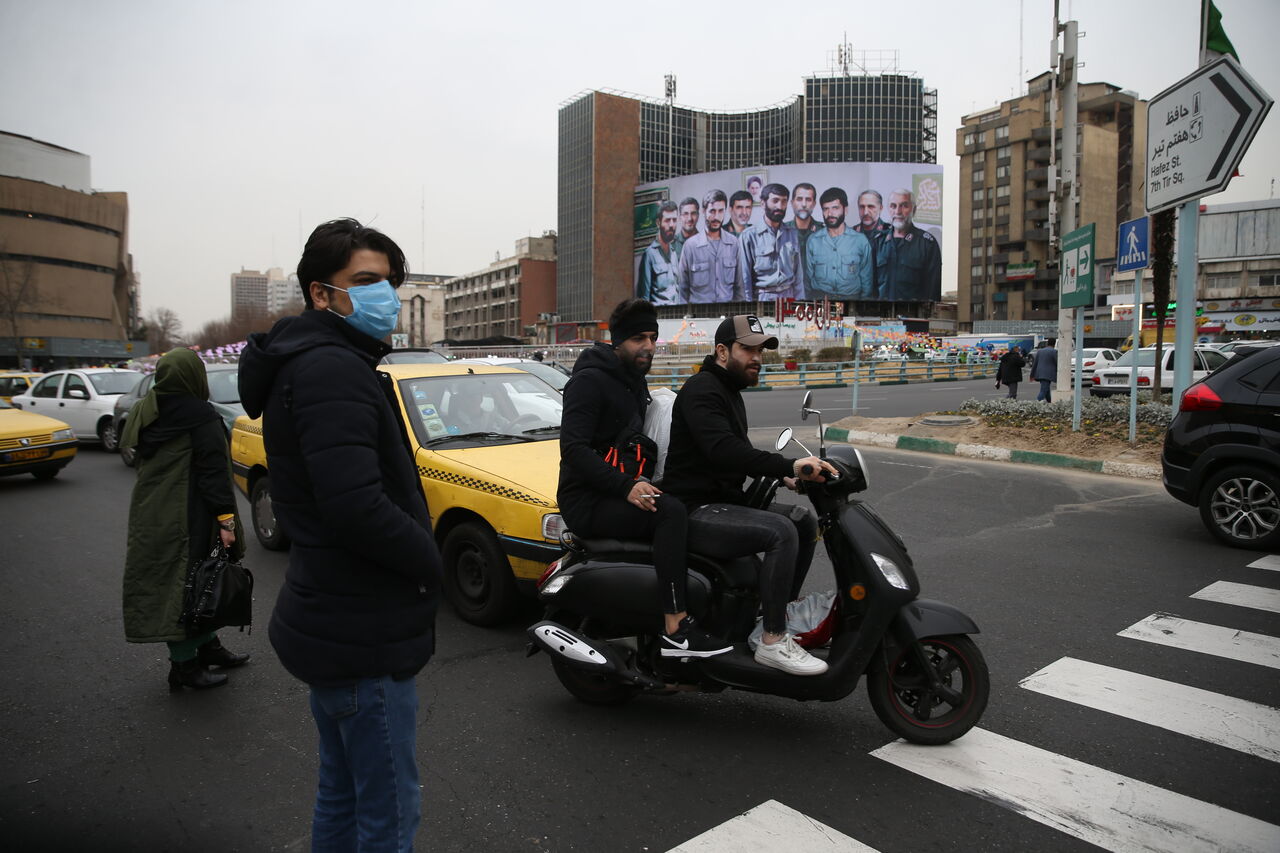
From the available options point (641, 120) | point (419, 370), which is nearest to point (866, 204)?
point (641, 120)

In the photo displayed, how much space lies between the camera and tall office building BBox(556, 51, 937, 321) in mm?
110688

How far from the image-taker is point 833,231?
9375 cm

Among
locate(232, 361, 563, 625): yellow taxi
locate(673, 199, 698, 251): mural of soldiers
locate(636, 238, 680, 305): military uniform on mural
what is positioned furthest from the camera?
locate(636, 238, 680, 305): military uniform on mural

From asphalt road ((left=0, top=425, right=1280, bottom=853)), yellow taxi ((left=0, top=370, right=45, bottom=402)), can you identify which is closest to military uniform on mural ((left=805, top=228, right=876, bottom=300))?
yellow taxi ((left=0, top=370, right=45, bottom=402))

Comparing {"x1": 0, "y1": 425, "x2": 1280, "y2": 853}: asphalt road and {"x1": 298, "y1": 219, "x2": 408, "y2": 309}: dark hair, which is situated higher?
{"x1": 298, "y1": 219, "x2": 408, "y2": 309}: dark hair

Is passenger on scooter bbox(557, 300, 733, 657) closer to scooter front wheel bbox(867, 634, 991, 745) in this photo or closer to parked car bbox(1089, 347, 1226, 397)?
scooter front wheel bbox(867, 634, 991, 745)

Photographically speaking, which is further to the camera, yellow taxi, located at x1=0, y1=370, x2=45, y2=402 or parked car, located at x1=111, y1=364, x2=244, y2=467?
yellow taxi, located at x1=0, y1=370, x2=45, y2=402

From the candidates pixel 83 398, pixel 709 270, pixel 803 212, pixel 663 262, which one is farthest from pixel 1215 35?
pixel 663 262

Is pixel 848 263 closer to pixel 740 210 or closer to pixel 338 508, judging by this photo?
pixel 740 210

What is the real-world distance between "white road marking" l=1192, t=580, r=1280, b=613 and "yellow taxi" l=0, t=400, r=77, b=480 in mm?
13410

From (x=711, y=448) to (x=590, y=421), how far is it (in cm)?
58

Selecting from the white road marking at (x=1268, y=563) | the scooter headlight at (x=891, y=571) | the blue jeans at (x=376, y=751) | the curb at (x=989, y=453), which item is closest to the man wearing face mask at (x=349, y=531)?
the blue jeans at (x=376, y=751)

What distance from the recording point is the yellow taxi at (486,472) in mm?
4641

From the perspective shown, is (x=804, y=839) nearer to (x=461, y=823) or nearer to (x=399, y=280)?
(x=461, y=823)
